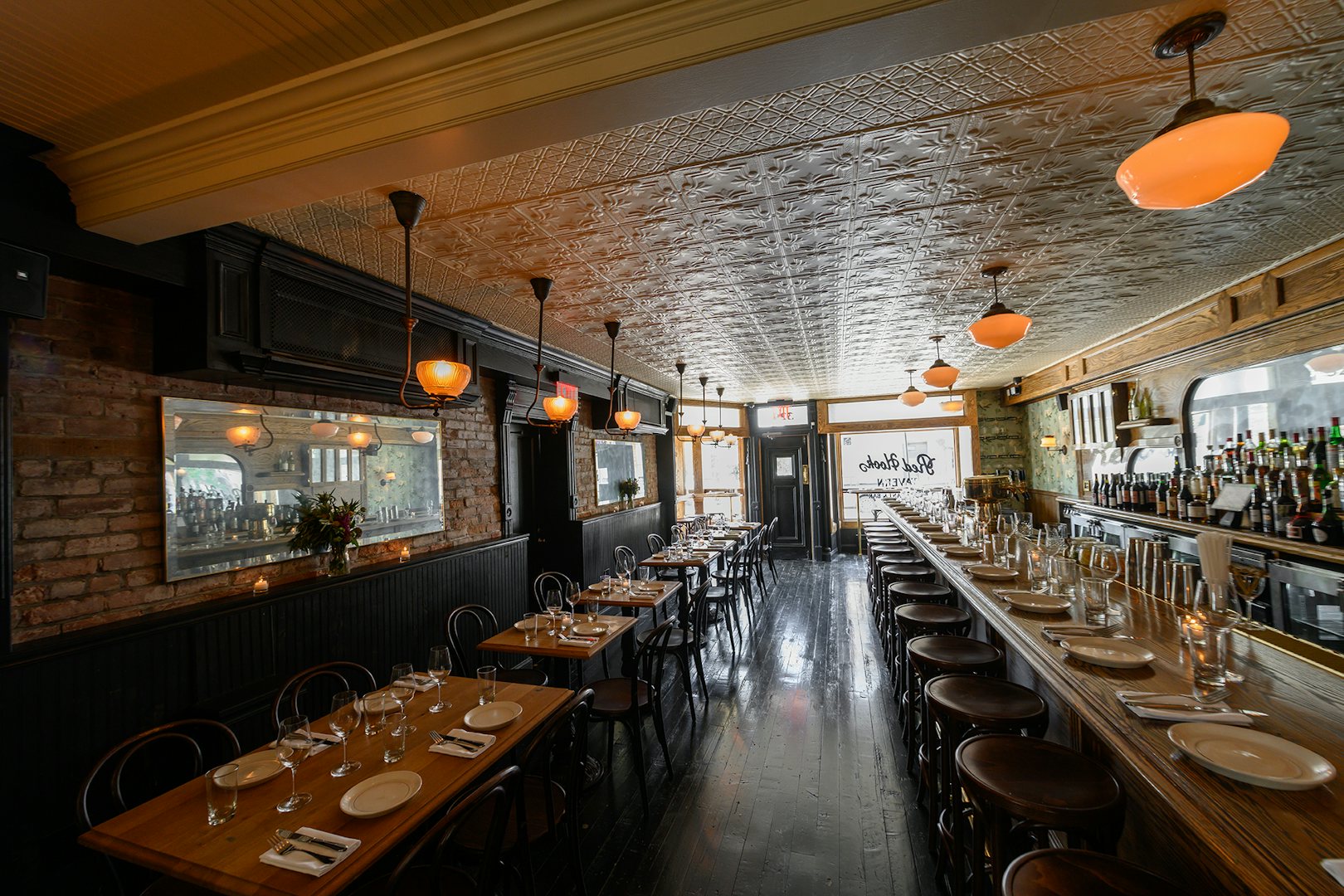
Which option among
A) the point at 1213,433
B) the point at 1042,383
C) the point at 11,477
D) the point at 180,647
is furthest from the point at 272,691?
the point at 1042,383

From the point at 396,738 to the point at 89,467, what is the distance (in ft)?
6.00

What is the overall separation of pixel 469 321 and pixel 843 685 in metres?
4.15

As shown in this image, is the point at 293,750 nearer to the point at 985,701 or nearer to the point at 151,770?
the point at 151,770

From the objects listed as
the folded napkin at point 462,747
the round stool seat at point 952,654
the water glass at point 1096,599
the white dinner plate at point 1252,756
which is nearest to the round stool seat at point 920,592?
the round stool seat at point 952,654

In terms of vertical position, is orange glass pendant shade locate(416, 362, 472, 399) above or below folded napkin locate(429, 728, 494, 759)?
above

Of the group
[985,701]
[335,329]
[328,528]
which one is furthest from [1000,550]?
[335,329]

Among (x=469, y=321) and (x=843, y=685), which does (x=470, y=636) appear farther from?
(x=843, y=685)

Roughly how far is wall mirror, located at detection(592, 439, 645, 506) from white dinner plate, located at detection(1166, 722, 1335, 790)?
630 centimetres

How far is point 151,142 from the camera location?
1960 mm

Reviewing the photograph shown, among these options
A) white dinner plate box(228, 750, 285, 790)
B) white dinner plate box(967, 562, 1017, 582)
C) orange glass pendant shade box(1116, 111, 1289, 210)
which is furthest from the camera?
white dinner plate box(967, 562, 1017, 582)

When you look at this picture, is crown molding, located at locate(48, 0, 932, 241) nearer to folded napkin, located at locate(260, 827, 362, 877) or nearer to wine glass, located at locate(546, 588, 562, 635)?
folded napkin, located at locate(260, 827, 362, 877)

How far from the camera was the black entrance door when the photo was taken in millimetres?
10695

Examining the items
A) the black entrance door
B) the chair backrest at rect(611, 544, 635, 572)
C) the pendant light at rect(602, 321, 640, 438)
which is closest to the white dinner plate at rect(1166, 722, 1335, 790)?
the pendant light at rect(602, 321, 640, 438)

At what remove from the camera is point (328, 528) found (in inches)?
127
